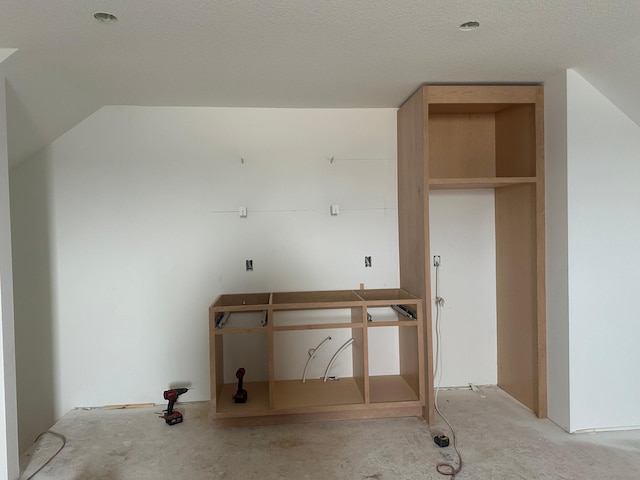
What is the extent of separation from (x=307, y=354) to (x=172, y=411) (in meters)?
1.06

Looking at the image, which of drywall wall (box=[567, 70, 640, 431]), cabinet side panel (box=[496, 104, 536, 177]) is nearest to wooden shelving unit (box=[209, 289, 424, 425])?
drywall wall (box=[567, 70, 640, 431])

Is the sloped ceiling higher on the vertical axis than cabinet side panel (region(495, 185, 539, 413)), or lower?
higher

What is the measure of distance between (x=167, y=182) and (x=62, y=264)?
1.00 m

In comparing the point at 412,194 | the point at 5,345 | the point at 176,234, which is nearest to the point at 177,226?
the point at 176,234

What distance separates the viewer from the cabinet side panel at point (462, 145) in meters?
3.05

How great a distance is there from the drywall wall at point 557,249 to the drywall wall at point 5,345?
10.4ft

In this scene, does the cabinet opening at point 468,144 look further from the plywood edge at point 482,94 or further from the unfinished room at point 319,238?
the plywood edge at point 482,94

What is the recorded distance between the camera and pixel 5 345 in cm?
196

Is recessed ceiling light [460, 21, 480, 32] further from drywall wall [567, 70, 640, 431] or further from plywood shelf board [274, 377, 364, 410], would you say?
plywood shelf board [274, 377, 364, 410]

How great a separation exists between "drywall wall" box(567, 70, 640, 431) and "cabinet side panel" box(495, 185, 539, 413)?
0.95ft

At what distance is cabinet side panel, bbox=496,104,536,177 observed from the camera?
2.66m

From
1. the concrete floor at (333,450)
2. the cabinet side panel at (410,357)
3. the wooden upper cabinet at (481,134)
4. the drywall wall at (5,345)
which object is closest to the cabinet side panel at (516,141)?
the wooden upper cabinet at (481,134)

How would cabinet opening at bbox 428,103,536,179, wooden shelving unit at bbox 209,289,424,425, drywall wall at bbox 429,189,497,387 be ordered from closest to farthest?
wooden shelving unit at bbox 209,289,424,425, cabinet opening at bbox 428,103,536,179, drywall wall at bbox 429,189,497,387

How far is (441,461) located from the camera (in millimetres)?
2174
